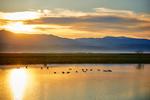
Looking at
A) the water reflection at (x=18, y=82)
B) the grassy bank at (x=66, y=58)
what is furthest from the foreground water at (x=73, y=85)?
the grassy bank at (x=66, y=58)

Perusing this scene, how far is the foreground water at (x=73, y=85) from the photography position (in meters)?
4.45

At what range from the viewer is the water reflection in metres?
4.60

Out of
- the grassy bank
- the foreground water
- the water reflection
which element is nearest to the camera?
the foreground water

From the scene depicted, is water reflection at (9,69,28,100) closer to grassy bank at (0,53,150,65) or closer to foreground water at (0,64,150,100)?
foreground water at (0,64,150,100)

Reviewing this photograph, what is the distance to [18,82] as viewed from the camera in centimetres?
579

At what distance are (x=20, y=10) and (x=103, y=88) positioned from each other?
1432 millimetres

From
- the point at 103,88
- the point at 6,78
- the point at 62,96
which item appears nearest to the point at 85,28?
the point at 103,88

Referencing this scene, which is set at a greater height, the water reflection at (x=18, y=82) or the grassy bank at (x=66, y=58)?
the water reflection at (x=18, y=82)

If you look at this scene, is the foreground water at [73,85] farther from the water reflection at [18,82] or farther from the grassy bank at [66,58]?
the grassy bank at [66,58]

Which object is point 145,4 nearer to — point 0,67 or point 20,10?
point 20,10

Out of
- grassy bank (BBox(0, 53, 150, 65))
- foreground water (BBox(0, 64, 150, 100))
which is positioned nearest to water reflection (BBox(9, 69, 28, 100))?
foreground water (BBox(0, 64, 150, 100))

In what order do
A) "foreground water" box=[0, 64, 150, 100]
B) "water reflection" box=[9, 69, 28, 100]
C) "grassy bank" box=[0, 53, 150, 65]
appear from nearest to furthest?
"foreground water" box=[0, 64, 150, 100], "water reflection" box=[9, 69, 28, 100], "grassy bank" box=[0, 53, 150, 65]

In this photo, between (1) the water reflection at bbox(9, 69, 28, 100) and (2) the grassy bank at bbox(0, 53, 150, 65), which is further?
(2) the grassy bank at bbox(0, 53, 150, 65)

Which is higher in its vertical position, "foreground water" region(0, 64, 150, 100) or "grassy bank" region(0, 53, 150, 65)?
"foreground water" region(0, 64, 150, 100)
